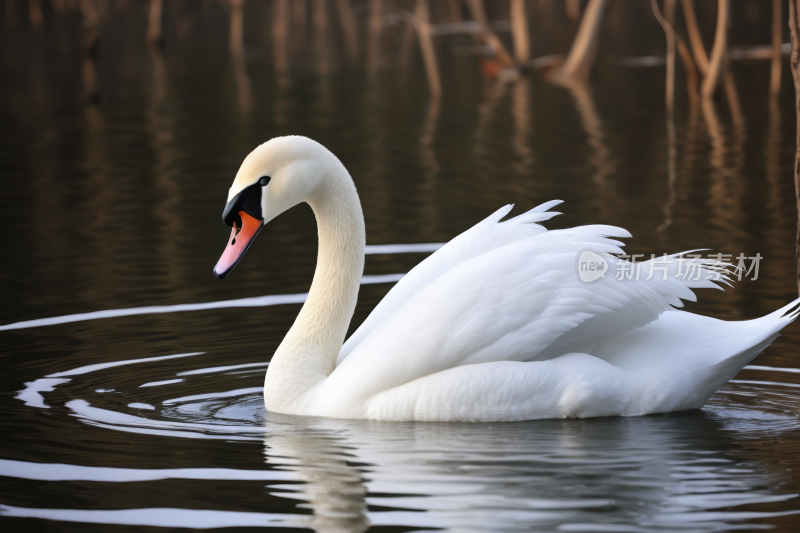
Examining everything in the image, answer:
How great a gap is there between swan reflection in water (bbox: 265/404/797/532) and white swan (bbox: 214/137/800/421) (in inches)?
4.6

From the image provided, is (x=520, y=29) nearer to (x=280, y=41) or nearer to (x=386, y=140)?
(x=386, y=140)

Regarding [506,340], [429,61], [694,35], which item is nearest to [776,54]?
[694,35]

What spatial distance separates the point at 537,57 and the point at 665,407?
73.7 feet

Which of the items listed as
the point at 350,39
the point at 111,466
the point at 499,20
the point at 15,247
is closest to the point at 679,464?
the point at 111,466

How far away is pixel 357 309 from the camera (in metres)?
8.20

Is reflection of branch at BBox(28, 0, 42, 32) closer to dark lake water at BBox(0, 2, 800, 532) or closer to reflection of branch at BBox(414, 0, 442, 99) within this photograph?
reflection of branch at BBox(414, 0, 442, 99)

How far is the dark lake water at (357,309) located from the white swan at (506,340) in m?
0.14

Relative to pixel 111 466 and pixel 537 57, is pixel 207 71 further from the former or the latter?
pixel 111 466

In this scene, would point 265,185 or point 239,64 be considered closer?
point 265,185

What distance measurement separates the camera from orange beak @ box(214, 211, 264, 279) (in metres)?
5.77

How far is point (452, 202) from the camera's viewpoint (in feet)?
41.1

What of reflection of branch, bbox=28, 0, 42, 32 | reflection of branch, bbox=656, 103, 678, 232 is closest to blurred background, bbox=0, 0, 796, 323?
reflection of branch, bbox=656, 103, 678, 232

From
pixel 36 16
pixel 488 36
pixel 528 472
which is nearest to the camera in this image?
pixel 528 472

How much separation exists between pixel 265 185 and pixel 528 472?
1.99 meters
